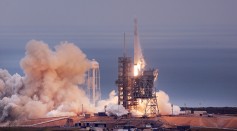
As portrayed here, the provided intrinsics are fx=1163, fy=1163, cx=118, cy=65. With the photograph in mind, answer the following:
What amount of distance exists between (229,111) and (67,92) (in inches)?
680

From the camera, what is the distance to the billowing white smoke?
9369 cm

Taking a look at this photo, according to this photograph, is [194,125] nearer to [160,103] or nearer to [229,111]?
[160,103]

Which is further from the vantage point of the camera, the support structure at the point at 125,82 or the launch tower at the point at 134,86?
the support structure at the point at 125,82

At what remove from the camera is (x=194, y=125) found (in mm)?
90438

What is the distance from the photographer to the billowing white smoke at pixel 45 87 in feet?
307

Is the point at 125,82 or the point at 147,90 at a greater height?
the point at 125,82

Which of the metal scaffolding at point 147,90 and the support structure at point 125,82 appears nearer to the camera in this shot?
the metal scaffolding at point 147,90

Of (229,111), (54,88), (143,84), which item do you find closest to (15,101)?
(54,88)

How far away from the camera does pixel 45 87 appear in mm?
94750

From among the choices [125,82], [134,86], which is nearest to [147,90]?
[134,86]

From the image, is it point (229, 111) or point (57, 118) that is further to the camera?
point (229, 111)

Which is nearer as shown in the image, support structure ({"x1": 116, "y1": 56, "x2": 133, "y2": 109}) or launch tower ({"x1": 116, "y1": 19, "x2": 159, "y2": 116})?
launch tower ({"x1": 116, "y1": 19, "x2": 159, "y2": 116})

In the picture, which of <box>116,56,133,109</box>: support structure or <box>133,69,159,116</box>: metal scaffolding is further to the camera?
<box>116,56,133,109</box>: support structure

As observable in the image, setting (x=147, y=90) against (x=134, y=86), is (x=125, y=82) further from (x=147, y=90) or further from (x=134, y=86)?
(x=147, y=90)
